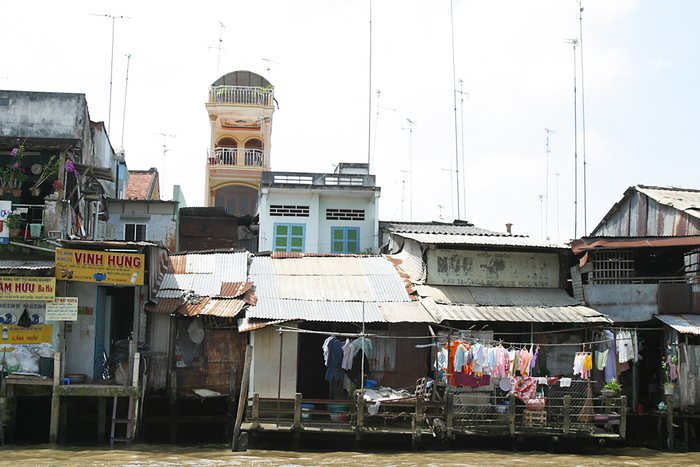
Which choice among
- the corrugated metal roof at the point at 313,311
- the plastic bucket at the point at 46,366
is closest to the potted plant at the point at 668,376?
the corrugated metal roof at the point at 313,311

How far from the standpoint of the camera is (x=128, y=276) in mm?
21047

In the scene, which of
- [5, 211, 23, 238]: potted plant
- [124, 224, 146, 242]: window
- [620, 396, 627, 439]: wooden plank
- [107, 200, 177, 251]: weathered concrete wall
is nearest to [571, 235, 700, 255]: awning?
[620, 396, 627, 439]: wooden plank

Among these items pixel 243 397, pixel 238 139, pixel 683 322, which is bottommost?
pixel 243 397

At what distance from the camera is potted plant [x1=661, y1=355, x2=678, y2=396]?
2206 centimetres

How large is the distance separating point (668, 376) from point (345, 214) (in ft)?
45.9

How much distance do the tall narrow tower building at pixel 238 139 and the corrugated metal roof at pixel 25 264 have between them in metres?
19.2

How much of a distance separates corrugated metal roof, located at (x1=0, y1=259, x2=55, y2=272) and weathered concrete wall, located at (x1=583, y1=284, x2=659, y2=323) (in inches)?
568

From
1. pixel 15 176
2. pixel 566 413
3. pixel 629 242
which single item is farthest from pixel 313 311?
pixel 629 242

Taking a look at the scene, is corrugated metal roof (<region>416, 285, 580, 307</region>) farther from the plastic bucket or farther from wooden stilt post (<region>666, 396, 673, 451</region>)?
the plastic bucket

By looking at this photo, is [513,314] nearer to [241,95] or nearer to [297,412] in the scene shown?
[297,412]

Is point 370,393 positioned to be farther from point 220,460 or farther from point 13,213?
point 13,213

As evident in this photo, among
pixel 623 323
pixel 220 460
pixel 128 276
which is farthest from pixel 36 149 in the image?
pixel 623 323

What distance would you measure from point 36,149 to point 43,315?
4506 millimetres

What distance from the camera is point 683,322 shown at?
22.8 m
